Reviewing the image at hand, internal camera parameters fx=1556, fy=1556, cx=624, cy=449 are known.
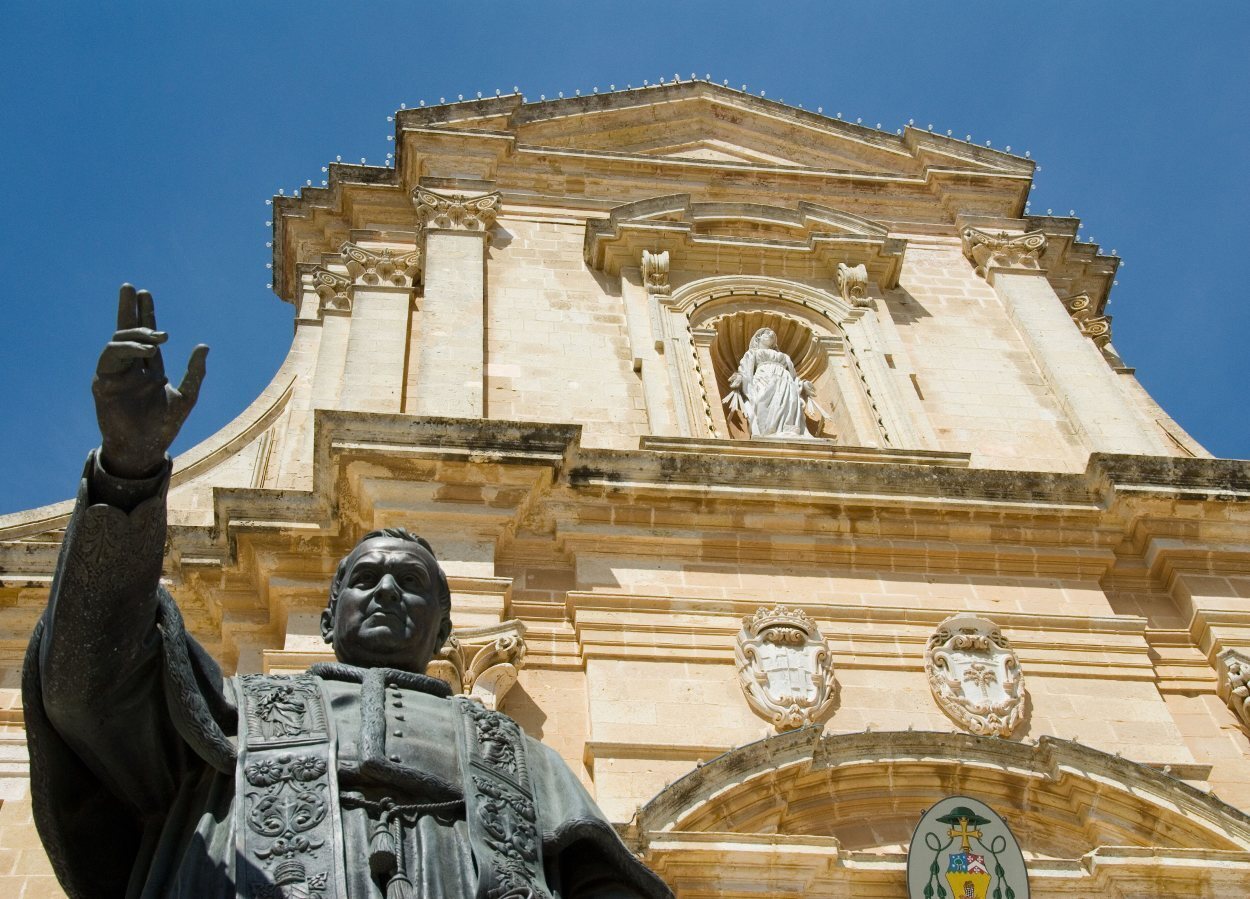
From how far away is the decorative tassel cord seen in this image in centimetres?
316

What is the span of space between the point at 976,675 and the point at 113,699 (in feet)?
19.0

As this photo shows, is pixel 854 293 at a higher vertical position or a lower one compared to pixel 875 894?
higher

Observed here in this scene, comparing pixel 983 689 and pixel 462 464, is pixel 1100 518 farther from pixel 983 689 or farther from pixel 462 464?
pixel 462 464

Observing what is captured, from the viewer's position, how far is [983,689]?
27.1ft

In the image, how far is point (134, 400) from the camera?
3.20 m

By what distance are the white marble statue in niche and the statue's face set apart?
6739 millimetres

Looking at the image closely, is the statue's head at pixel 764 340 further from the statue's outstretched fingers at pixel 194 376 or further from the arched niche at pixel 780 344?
the statue's outstretched fingers at pixel 194 376

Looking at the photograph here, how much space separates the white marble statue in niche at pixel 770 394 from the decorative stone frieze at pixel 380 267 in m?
2.60

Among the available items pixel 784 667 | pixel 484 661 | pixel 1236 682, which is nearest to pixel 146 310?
pixel 484 661

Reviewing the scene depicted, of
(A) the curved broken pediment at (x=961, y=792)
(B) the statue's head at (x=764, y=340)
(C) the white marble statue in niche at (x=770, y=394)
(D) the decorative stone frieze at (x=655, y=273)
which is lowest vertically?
(A) the curved broken pediment at (x=961, y=792)

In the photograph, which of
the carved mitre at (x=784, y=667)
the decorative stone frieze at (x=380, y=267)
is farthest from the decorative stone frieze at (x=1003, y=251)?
the carved mitre at (x=784, y=667)

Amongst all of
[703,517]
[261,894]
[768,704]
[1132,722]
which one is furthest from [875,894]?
[261,894]

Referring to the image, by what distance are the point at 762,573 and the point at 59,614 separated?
19.6ft

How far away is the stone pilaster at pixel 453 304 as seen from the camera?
399 inches
